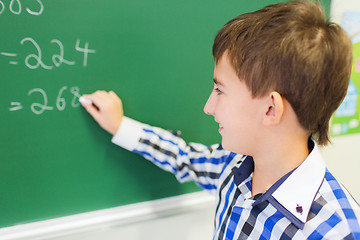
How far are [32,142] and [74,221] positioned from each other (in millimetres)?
227

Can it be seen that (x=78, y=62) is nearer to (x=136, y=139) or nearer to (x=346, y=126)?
(x=136, y=139)

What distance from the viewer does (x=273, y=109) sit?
2.02 feet

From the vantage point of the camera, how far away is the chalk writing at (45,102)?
0.69 metres

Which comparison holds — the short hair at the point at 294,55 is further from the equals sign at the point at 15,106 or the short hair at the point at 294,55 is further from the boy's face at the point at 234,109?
the equals sign at the point at 15,106

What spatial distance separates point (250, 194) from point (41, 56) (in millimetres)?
524

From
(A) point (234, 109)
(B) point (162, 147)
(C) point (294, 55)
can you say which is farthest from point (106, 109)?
(C) point (294, 55)

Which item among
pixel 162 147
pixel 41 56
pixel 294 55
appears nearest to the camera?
pixel 294 55

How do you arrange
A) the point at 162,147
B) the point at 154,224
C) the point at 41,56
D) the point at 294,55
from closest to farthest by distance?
the point at 294,55 → the point at 41,56 → the point at 162,147 → the point at 154,224

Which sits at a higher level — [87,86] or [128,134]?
[87,86]

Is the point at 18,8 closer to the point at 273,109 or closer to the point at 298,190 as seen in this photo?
the point at 273,109

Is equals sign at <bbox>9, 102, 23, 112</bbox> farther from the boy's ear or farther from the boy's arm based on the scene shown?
the boy's ear

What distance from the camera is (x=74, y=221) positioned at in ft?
2.64

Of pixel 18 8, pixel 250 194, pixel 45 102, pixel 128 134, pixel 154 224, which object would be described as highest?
pixel 18 8

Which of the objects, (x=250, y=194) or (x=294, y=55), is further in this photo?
(x=250, y=194)
